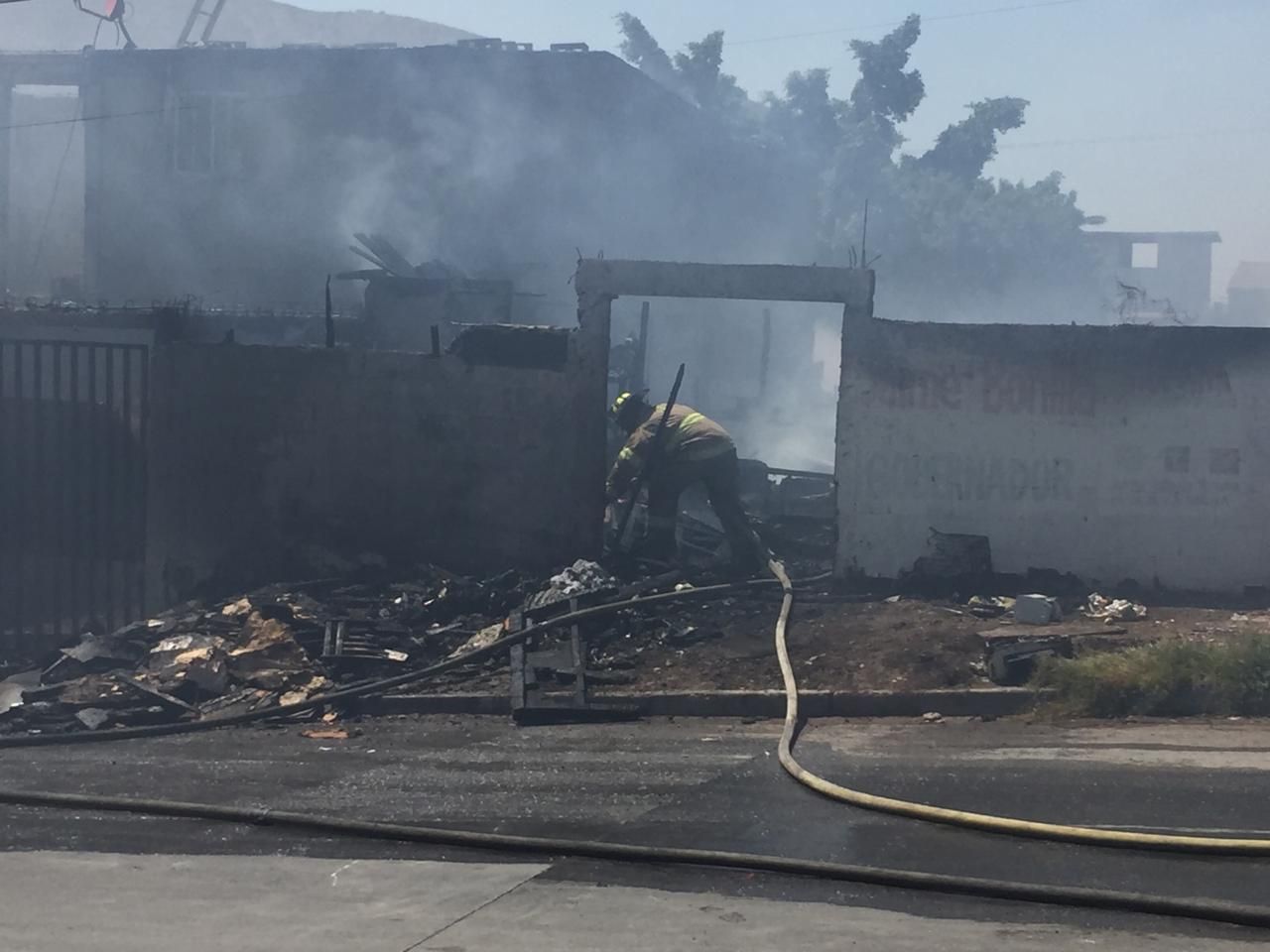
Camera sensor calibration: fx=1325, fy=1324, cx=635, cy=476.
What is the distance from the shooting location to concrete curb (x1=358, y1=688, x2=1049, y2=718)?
8.70 meters

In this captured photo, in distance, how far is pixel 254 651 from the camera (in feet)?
33.8

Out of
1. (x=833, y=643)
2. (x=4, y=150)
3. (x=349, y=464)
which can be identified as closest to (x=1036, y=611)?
(x=833, y=643)

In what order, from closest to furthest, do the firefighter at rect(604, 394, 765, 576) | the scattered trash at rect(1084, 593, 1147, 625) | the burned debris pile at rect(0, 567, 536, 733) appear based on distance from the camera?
the burned debris pile at rect(0, 567, 536, 733), the scattered trash at rect(1084, 593, 1147, 625), the firefighter at rect(604, 394, 765, 576)

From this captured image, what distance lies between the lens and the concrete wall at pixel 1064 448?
446 inches

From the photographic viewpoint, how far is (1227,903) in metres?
4.68

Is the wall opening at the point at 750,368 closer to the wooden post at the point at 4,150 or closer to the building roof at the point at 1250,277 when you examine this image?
the wooden post at the point at 4,150

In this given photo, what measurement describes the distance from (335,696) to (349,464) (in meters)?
3.19

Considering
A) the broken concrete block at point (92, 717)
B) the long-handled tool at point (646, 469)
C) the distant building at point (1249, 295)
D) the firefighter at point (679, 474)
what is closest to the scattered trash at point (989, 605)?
the firefighter at point (679, 474)

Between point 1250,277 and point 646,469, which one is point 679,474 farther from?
point 1250,277

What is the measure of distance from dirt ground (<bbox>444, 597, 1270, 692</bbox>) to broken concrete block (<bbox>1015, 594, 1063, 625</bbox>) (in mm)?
112

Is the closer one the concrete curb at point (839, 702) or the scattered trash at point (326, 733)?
the concrete curb at point (839, 702)

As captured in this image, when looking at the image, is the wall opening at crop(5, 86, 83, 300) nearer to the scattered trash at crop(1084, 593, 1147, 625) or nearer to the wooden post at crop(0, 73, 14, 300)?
the wooden post at crop(0, 73, 14, 300)

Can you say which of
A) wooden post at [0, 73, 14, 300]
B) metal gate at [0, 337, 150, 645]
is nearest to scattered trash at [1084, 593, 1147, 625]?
metal gate at [0, 337, 150, 645]

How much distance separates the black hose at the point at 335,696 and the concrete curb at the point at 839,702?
0.73 metres
